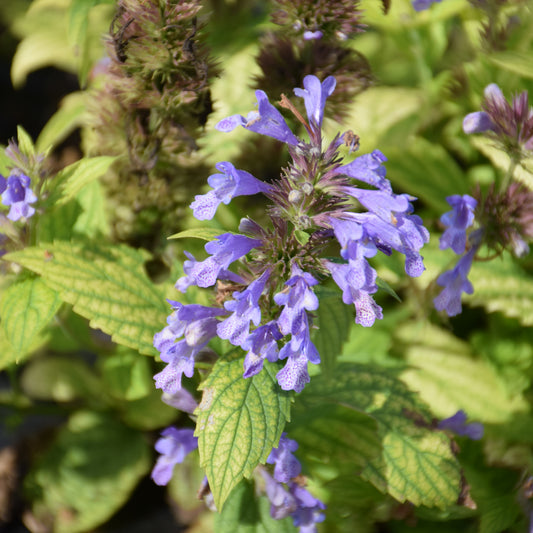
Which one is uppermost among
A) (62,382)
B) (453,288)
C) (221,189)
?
(221,189)

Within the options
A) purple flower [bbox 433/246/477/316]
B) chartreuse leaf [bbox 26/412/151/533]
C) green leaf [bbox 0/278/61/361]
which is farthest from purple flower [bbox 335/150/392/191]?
chartreuse leaf [bbox 26/412/151/533]

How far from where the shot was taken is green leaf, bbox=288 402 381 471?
1.61 m

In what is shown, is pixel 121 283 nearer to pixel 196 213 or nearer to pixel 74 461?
pixel 196 213

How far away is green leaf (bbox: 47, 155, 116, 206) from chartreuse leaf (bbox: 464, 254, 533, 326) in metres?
1.36

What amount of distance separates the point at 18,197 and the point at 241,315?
0.77 metres

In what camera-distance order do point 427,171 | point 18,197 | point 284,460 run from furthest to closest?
1. point 427,171
2. point 18,197
3. point 284,460

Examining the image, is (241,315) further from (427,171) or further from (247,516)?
(427,171)

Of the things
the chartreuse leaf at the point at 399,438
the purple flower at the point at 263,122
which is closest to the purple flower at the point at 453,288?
the chartreuse leaf at the point at 399,438

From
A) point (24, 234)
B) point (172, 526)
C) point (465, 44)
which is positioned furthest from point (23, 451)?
point (465, 44)

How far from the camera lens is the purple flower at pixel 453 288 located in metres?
1.67

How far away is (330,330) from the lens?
1.56 metres

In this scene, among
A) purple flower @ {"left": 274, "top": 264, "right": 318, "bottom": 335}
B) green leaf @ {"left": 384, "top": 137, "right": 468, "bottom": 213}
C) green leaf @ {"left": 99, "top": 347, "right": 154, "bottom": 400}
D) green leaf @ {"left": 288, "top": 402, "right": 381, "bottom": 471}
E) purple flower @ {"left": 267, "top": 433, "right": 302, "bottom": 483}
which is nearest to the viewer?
purple flower @ {"left": 274, "top": 264, "right": 318, "bottom": 335}

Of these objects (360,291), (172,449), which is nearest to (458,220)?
(360,291)

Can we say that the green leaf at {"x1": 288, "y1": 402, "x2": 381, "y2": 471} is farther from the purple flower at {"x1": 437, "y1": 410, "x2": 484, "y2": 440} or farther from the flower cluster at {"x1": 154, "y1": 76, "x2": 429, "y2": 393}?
the flower cluster at {"x1": 154, "y1": 76, "x2": 429, "y2": 393}
